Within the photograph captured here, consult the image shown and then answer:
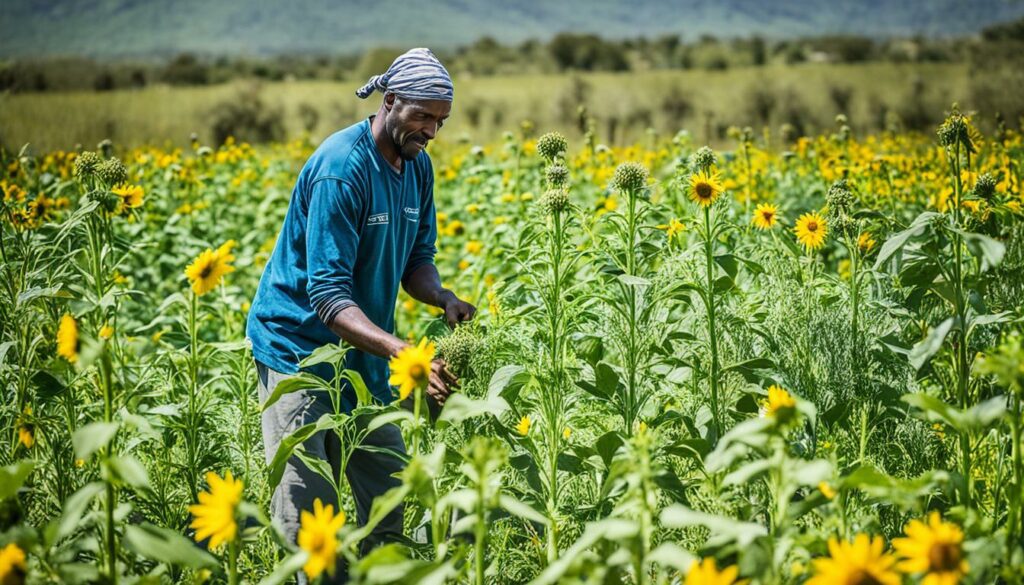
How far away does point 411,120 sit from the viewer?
258 centimetres

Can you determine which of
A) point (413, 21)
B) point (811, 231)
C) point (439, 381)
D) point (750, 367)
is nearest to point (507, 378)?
point (439, 381)

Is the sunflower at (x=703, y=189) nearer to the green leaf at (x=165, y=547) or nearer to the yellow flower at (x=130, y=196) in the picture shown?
the green leaf at (x=165, y=547)

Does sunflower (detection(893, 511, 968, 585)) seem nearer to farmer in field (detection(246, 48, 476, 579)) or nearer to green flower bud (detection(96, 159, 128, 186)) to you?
farmer in field (detection(246, 48, 476, 579))

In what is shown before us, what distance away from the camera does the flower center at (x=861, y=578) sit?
1.47 m

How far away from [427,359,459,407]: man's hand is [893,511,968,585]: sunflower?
1.08 m

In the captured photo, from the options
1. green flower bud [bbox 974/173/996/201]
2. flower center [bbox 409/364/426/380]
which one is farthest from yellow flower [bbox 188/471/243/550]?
green flower bud [bbox 974/173/996/201]

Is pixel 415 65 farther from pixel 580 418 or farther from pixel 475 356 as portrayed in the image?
pixel 580 418

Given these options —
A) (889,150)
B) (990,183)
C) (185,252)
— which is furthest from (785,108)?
(990,183)

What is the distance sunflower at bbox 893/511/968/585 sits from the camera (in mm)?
1479

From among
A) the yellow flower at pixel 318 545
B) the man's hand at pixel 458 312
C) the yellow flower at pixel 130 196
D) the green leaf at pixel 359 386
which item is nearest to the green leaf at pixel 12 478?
the yellow flower at pixel 318 545

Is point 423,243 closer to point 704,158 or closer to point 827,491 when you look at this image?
point 704,158

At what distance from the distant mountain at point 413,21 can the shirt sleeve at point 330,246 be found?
369 feet

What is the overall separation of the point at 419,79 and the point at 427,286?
2.19ft

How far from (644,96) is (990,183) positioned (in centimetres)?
2094
